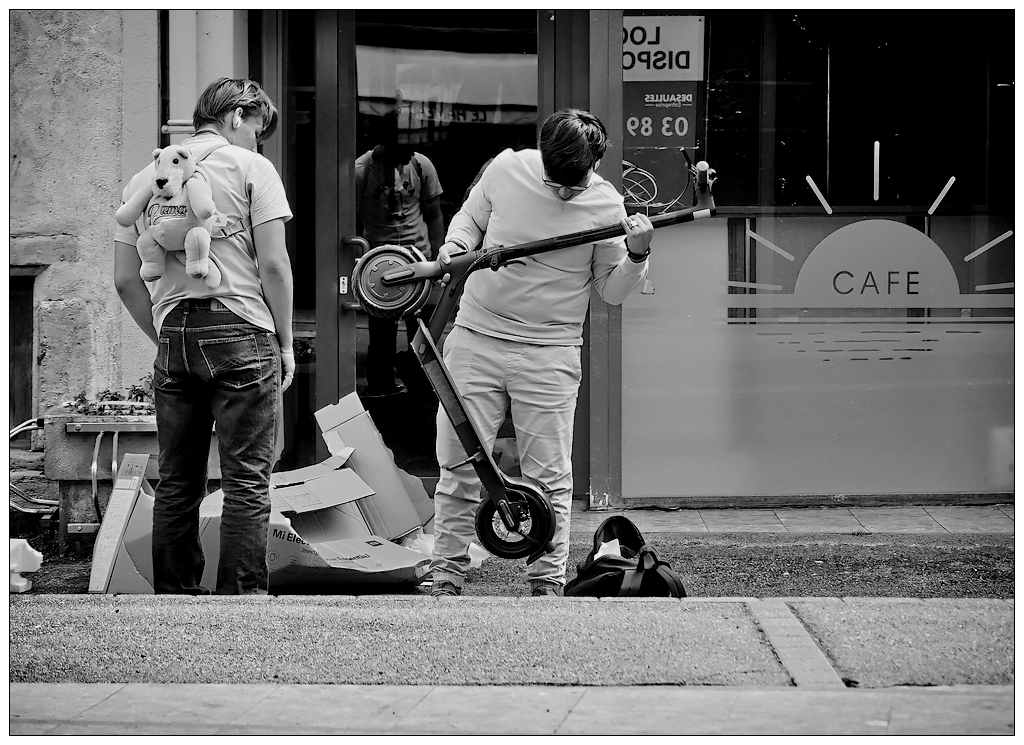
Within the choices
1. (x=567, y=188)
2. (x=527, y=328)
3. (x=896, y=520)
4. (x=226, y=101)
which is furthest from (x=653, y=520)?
(x=226, y=101)

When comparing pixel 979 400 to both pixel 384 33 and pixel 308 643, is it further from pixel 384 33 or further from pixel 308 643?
pixel 308 643

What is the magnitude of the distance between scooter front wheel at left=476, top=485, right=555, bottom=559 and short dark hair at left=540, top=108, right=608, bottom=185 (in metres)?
1.04

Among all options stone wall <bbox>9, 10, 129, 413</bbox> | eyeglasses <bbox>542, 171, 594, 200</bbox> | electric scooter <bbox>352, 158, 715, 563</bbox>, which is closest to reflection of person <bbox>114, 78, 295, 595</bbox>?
electric scooter <bbox>352, 158, 715, 563</bbox>

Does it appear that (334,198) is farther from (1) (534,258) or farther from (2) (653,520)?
(2) (653,520)

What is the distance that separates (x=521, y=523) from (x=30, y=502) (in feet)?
8.92

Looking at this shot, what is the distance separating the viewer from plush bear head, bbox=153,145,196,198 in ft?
12.6

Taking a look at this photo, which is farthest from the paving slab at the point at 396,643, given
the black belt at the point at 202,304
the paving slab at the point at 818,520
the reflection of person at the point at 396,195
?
the reflection of person at the point at 396,195

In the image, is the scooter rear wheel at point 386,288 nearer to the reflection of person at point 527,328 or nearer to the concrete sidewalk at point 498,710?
the reflection of person at point 527,328

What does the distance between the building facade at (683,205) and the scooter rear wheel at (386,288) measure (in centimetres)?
174

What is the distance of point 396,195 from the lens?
5672 millimetres

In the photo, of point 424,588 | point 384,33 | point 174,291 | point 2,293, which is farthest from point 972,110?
point 2,293

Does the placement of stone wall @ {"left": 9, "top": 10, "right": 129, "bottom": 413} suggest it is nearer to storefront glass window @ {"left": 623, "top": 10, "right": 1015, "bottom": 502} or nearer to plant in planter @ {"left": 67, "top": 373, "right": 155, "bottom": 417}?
plant in planter @ {"left": 67, "top": 373, "right": 155, "bottom": 417}

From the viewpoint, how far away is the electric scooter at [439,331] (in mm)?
3916

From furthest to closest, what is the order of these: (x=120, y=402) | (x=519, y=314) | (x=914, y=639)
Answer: (x=120, y=402), (x=519, y=314), (x=914, y=639)
